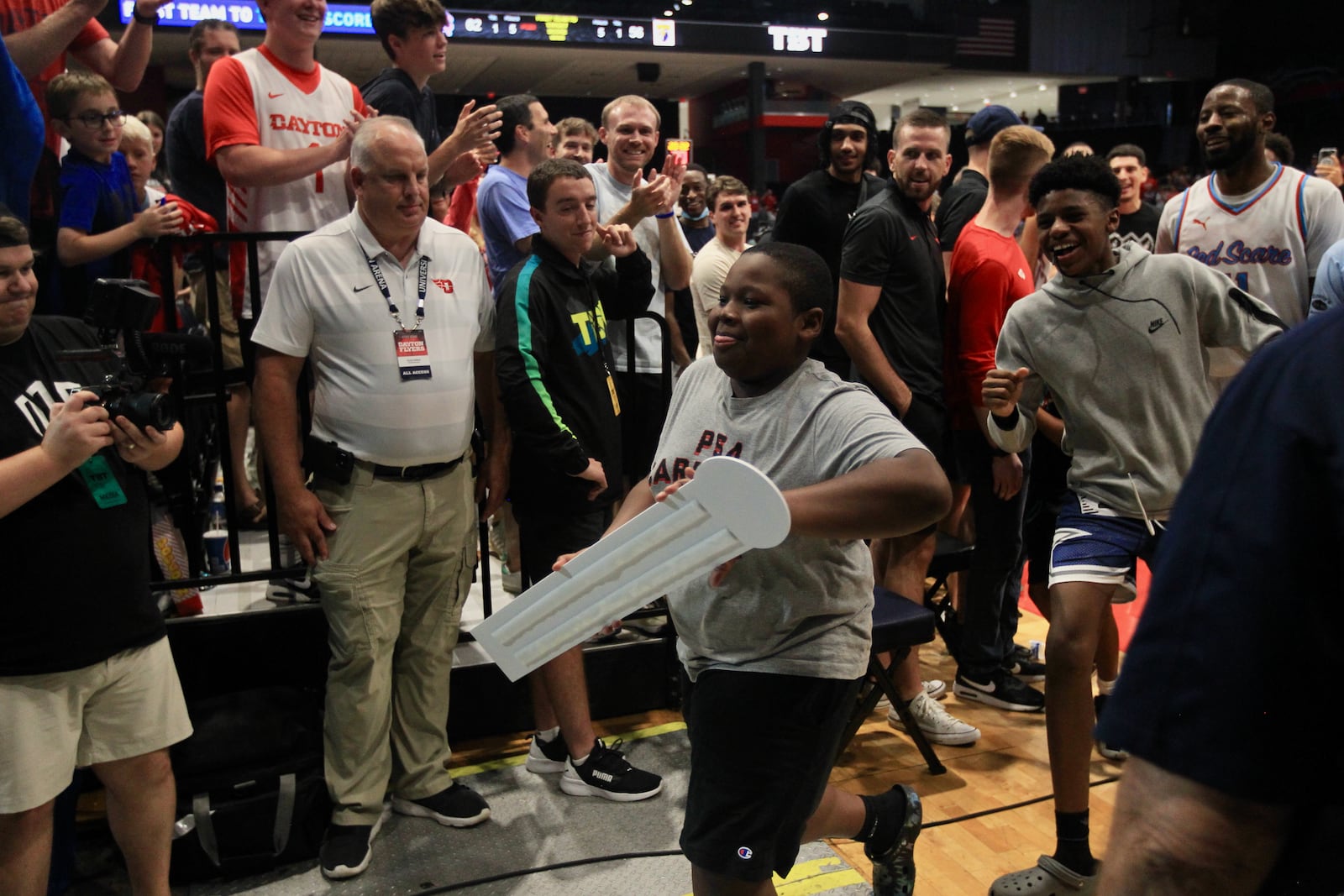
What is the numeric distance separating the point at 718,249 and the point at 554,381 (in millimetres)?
2496

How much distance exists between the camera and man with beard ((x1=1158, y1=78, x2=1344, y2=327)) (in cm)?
378

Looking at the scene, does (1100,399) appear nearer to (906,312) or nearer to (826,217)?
(906,312)

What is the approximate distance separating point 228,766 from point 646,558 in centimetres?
200

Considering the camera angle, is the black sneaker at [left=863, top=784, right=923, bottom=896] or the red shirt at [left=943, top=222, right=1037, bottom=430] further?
the red shirt at [left=943, top=222, right=1037, bottom=430]

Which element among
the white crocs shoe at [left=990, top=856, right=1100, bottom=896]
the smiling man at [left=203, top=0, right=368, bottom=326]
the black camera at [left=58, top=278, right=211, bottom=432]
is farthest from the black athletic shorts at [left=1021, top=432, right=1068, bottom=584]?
the black camera at [left=58, top=278, right=211, bottom=432]

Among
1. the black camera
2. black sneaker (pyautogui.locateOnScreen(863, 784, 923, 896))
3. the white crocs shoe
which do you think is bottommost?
the white crocs shoe

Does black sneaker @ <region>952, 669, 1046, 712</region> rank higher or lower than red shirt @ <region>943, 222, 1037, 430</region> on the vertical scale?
lower

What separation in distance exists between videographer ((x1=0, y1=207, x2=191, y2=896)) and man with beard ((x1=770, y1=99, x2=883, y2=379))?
7.85 feet

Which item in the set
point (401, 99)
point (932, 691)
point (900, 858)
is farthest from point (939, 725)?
point (401, 99)

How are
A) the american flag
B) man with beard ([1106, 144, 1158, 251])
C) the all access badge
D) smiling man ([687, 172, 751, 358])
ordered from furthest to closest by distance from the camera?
1. the american flag
2. man with beard ([1106, 144, 1158, 251])
3. smiling man ([687, 172, 751, 358])
4. the all access badge

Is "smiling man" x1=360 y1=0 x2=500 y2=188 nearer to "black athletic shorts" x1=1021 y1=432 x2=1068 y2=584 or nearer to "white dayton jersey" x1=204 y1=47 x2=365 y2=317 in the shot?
"white dayton jersey" x1=204 y1=47 x2=365 y2=317

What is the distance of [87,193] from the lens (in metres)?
3.30

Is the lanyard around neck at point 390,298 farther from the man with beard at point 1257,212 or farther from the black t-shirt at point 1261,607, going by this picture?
the man with beard at point 1257,212

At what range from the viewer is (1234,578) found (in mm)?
696
